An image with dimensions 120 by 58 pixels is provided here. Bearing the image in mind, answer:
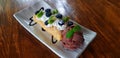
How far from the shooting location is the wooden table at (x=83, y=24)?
2.65 ft

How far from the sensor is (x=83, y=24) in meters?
0.92

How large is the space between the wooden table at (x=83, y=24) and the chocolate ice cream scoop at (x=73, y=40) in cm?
5

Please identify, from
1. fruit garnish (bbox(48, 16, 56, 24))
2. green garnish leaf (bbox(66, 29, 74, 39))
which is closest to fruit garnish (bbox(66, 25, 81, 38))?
green garnish leaf (bbox(66, 29, 74, 39))

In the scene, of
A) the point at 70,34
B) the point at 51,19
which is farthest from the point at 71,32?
the point at 51,19

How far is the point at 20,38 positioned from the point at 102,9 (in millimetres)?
421

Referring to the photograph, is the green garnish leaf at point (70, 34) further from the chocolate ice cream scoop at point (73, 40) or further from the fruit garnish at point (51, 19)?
the fruit garnish at point (51, 19)

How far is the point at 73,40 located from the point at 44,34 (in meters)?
0.18

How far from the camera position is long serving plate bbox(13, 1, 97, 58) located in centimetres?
80

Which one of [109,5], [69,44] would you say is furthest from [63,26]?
[109,5]

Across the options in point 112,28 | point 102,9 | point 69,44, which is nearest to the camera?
point 69,44

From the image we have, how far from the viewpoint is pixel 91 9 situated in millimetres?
998

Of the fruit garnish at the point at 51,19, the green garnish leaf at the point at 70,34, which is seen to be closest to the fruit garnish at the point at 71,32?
the green garnish leaf at the point at 70,34

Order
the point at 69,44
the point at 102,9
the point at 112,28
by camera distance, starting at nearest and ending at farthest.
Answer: the point at 69,44 → the point at 112,28 → the point at 102,9

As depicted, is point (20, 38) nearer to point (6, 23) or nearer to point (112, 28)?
point (6, 23)
